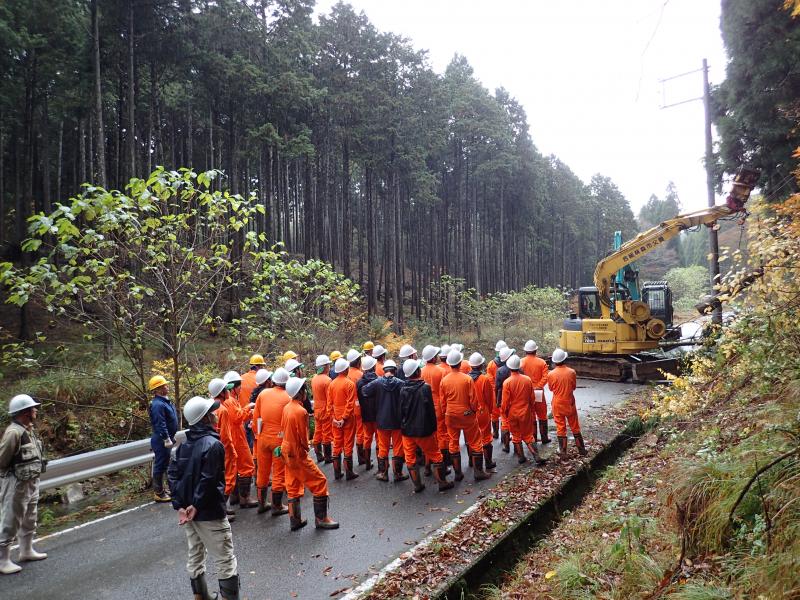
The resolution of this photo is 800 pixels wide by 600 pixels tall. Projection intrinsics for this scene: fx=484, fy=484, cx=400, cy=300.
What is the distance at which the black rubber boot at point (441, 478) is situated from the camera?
7.75 metres

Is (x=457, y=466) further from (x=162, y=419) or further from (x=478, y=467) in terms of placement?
(x=162, y=419)

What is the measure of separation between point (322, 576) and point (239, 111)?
21.3 meters

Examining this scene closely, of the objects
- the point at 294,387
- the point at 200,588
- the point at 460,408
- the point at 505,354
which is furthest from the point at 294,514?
the point at 505,354

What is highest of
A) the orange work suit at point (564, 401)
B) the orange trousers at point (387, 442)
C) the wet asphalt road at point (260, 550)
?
the orange work suit at point (564, 401)

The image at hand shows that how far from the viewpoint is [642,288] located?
62.2 feet

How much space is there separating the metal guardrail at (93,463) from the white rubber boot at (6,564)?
0.90 metres

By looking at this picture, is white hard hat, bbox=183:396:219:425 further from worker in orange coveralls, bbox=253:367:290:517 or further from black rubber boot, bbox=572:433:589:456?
black rubber boot, bbox=572:433:589:456

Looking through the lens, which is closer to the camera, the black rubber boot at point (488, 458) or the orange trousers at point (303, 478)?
the orange trousers at point (303, 478)

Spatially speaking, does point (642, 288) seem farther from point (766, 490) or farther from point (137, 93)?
point (137, 93)

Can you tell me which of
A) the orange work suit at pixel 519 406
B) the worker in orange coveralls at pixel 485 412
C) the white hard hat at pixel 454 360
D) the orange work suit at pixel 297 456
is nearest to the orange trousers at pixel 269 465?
the orange work suit at pixel 297 456

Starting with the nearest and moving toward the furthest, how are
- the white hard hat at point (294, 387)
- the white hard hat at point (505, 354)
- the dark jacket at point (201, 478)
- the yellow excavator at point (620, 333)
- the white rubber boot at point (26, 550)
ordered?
the dark jacket at point (201, 478) → the white rubber boot at point (26, 550) → the white hard hat at point (294, 387) → the white hard hat at point (505, 354) → the yellow excavator at point (620, 333)

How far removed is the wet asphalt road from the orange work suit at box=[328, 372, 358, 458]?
31.1 inches

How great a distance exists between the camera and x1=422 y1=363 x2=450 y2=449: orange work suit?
8391 millimetres

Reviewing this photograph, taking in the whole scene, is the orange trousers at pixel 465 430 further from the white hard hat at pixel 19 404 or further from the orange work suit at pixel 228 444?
the white hard hat at pixel 19 404
